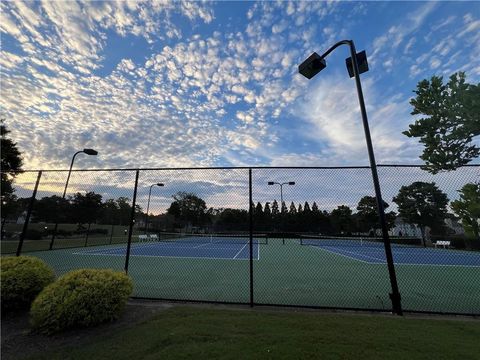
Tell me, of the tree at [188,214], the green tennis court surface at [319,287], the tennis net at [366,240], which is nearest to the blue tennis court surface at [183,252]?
the tree at [188,214]

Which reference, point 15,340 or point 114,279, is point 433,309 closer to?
point 114,279

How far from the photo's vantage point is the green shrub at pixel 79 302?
385 cm

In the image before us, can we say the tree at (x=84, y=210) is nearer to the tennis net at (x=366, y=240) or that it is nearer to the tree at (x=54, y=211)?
the tree at (x=54, y=211)

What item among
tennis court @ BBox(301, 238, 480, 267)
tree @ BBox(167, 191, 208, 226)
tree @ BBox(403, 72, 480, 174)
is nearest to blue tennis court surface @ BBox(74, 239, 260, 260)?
tree @ BBox(167, 191, 208, 226)

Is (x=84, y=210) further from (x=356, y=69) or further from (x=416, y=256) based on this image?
(x=416, y=256)

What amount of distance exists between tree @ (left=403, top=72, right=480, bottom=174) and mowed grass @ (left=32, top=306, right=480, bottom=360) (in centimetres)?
476

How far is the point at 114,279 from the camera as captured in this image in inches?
178

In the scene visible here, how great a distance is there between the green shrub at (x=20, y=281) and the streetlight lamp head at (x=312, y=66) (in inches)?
261

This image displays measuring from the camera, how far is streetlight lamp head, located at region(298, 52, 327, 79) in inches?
214

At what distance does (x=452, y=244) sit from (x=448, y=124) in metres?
22.8

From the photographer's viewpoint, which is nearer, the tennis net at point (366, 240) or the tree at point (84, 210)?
the tennis net at point (366, 240)

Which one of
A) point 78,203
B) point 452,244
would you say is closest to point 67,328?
point 78,203

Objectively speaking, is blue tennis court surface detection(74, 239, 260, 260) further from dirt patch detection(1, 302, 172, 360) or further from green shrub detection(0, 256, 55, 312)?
dirt patch detection(1, 302, 172, 360)

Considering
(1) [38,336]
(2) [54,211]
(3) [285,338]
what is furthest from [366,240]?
(2) [54,211]
